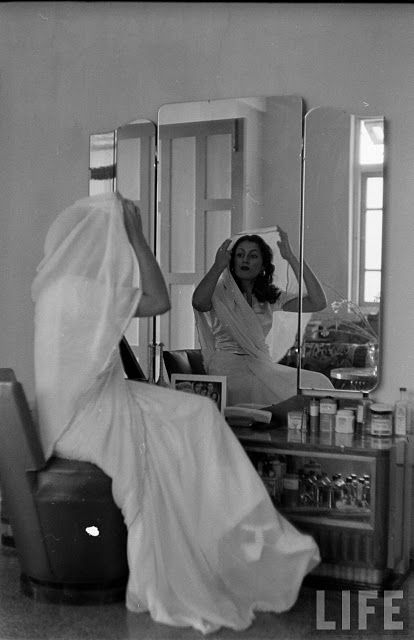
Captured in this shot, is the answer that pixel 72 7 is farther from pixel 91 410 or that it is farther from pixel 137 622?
pixel 137 622

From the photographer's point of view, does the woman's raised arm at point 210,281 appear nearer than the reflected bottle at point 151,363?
No

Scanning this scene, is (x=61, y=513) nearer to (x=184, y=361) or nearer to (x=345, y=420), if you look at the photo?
(x=184, y=361)

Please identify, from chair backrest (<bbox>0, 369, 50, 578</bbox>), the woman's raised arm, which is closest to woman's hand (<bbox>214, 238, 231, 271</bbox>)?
the woman's raised arm

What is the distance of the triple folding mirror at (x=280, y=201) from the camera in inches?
90.0

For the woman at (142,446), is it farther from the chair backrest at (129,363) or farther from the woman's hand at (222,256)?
the woman's hand at (222,256)

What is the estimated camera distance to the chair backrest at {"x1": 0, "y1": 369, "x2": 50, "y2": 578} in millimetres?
2064

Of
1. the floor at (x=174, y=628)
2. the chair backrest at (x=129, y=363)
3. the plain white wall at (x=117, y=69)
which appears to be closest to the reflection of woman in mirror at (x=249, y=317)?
the chair backrest at (x=129, y=363)

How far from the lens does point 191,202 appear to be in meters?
2.29

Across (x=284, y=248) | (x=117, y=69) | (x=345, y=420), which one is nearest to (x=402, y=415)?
(x=345, y=420)

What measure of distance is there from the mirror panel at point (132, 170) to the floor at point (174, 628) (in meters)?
0.65

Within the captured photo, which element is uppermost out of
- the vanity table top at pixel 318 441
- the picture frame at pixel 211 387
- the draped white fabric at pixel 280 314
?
the draped white fabric at pixel 280 314

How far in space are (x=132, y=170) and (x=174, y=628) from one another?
1.18 m

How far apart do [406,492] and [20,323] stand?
117cm

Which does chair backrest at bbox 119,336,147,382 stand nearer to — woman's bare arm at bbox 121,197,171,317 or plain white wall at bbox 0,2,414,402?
woman's bare arm at bbox 121,197,171,317
